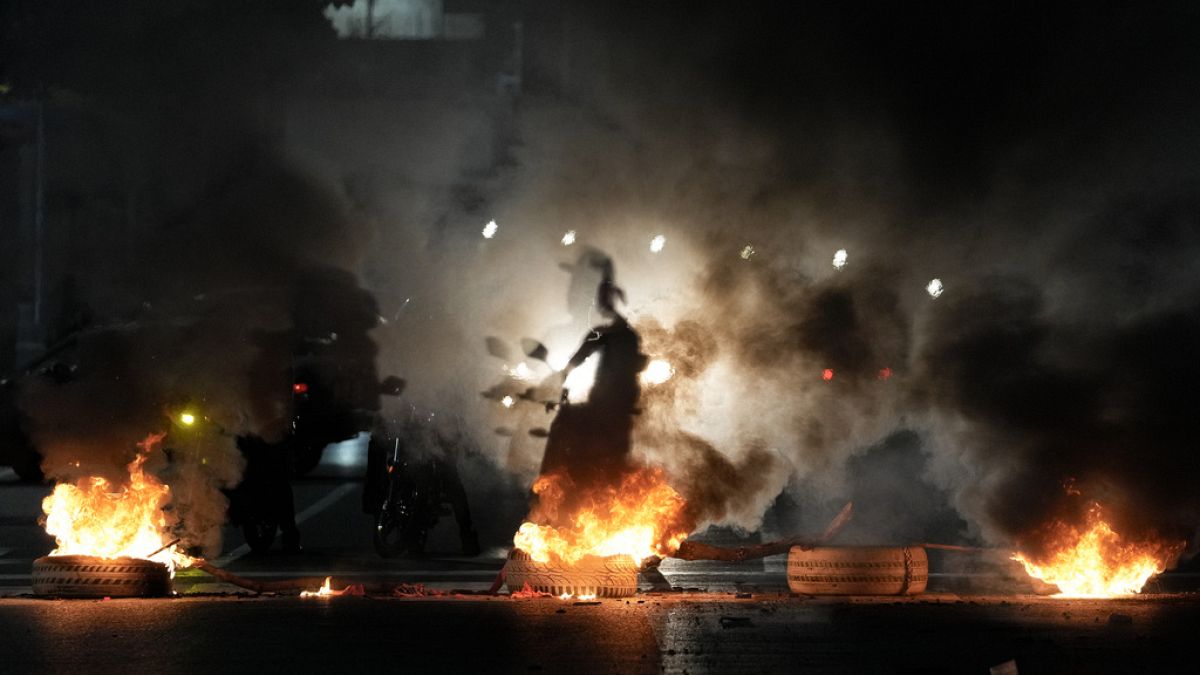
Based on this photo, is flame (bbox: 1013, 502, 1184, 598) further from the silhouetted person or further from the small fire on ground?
the small fire on ground

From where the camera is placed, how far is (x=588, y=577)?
10.6 meters

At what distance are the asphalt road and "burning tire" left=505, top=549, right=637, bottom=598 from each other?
0.54 ft

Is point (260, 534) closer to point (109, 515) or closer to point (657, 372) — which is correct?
point (109, 515)

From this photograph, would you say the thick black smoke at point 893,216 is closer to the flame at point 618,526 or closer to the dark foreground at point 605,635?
the flame at point 618,526

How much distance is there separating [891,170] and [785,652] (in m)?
7.39

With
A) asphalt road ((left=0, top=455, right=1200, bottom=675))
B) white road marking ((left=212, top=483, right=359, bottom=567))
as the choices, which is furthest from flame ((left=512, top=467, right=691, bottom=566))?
white road marking ((left=212, top=483, right=359, bottom=567))

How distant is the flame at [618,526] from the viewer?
1081cm

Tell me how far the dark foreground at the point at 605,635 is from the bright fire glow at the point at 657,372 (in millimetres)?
2289

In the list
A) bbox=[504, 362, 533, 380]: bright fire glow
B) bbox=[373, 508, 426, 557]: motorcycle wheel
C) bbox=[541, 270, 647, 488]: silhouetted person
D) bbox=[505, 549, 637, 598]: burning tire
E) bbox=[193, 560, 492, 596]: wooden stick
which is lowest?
bbox=[505, 549, 637, 598]: burning tire

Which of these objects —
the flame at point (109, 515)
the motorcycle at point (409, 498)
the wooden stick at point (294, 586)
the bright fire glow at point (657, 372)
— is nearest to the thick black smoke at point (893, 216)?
the bright fire glow at point (657, 372)

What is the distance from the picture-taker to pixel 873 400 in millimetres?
13609

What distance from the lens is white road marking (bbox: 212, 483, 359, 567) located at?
1488 centimetres

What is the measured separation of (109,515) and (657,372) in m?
4.47

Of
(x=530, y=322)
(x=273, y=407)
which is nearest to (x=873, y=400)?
(x=530, y=322)
